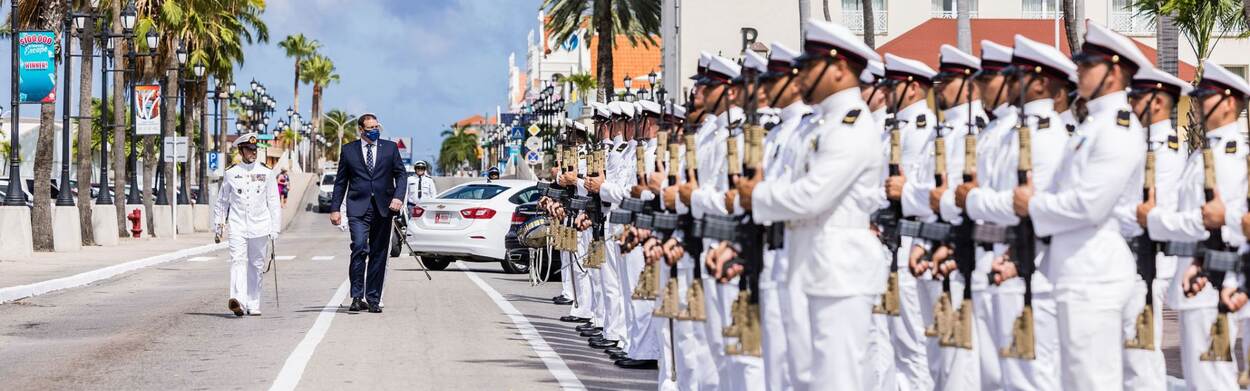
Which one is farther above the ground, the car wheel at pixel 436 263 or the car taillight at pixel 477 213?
the car taillight at pixel 477 213

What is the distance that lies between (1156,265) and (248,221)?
1027 centimetres

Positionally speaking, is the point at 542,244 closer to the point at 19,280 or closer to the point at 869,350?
the point at 19,280

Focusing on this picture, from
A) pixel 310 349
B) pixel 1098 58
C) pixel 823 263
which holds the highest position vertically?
pixel 1098 58

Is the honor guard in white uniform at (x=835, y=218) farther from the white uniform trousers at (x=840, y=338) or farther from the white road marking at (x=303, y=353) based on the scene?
the white road marking at (x=303, y=353)

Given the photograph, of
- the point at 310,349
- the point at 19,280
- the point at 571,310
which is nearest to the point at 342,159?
the point at 571,310

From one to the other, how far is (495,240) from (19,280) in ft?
20.9

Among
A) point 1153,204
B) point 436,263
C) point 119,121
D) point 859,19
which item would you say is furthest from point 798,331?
point 859,19

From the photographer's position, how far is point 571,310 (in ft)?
57.2

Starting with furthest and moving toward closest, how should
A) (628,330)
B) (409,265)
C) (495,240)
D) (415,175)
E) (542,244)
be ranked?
1. (415,175)
2. (409,265)
3. (495,240)
4. (542,244)
5. (628,330)

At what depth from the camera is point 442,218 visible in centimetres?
2545

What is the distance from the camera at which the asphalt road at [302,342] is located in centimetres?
1152

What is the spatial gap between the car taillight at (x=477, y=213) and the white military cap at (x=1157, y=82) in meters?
17.5

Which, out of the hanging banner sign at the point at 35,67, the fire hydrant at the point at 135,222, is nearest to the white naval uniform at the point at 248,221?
the hanging banner sign at the point at 35,67

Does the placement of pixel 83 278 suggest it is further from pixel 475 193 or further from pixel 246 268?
pixel 246 268
